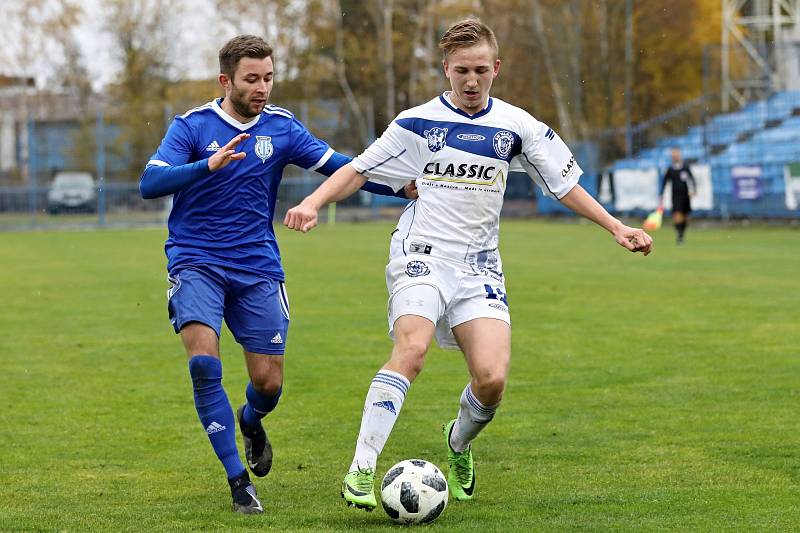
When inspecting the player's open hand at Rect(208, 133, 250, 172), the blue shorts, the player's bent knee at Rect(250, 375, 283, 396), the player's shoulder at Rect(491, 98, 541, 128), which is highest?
the player's shoulder at Rect(491, 98, 541, 128)

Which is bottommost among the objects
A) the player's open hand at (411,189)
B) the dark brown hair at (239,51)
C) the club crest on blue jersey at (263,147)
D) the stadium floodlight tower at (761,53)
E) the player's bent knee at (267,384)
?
the player's bent knee at (267,384)

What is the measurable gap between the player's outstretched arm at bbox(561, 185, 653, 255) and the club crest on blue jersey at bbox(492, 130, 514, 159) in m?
0.39

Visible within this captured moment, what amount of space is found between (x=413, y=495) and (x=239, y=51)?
85.7 inches

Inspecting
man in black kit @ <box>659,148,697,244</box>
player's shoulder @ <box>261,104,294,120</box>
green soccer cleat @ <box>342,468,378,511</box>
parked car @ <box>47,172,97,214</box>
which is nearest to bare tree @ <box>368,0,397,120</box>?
parked car @ <box>47,172,97,214</box>

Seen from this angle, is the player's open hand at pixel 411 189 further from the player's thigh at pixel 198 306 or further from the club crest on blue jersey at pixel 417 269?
the player's thigh at pixel 198 306

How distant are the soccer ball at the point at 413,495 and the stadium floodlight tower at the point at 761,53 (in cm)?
3654

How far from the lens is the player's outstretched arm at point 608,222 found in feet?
19.6

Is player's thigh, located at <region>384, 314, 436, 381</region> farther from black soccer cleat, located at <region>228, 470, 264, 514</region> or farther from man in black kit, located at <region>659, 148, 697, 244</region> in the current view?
man in black kit, located at <region>659, 148, 697, 244</region>

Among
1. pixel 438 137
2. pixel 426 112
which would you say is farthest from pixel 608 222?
pixel 426 112

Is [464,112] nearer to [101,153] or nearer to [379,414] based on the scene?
[379,414]

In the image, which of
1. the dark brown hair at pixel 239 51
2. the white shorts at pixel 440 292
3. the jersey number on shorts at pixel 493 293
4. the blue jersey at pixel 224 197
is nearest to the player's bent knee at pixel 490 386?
the white shorts at pixel 440 292

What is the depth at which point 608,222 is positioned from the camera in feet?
20.0

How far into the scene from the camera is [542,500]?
5.94 meters

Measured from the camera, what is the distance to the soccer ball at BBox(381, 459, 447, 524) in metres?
5.48
